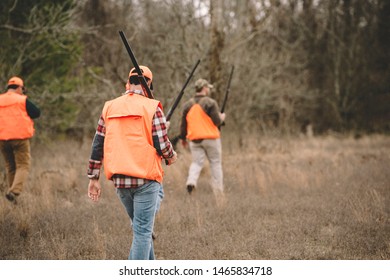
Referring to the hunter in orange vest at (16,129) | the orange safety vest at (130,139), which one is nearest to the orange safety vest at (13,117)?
the hunter in orange vest at (16,129)

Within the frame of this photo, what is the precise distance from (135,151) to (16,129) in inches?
179

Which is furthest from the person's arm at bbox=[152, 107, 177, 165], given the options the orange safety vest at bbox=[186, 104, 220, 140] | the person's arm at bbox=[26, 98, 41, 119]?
the person's arm at bbox=[26, 98, 41, 119]

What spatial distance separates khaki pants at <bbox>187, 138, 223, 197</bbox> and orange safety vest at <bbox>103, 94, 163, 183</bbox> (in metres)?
4.21

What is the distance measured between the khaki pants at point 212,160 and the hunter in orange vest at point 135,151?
13.3 ft

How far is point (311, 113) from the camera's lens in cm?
2419

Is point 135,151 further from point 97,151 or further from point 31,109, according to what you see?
point 31,109

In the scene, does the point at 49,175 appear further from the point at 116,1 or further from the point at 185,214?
the point at 116,1

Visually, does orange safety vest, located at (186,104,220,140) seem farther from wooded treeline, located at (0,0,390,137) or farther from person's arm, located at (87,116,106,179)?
person's arm, located at (87,116,106,179)

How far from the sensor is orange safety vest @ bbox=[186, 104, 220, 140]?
780cm

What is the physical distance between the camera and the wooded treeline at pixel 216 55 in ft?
37.4

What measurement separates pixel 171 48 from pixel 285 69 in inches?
443

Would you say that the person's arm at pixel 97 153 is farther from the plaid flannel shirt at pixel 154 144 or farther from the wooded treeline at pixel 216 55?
the wooded treeline at pixel 216 55

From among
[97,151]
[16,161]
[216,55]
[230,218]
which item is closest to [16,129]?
[16,161]
